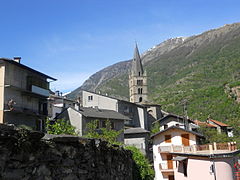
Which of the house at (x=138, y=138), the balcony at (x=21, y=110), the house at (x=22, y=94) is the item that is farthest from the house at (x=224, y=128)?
the balcony at (x=21, y=110)

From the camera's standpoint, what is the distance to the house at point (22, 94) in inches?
1341

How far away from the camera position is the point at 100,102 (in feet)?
194

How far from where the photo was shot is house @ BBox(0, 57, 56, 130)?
34.1 m

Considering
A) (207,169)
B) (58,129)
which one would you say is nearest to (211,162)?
(207,169)

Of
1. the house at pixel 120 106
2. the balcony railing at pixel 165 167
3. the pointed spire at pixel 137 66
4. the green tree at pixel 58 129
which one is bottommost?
the balcony railing at pixel 165 167

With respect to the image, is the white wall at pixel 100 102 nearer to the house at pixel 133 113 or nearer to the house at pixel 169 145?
the house at pixel 133 113

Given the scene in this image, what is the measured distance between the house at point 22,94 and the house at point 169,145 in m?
17.6

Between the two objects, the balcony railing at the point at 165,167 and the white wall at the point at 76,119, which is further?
the white wall at the point at 76,119

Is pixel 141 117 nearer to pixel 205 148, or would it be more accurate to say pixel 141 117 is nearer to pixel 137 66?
pixel 205 148

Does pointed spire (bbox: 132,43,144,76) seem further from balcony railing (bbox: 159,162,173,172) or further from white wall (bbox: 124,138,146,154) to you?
balcony railing (bbox: 159,162,173,172)

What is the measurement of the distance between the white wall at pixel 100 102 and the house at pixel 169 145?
65.2 feet

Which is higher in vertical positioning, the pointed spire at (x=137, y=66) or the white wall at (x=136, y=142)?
the pointed spire at (x=137, y=66)

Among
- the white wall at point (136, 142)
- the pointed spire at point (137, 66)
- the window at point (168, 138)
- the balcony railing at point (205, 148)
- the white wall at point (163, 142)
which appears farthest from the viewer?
the pointed spire at point (137, 66)

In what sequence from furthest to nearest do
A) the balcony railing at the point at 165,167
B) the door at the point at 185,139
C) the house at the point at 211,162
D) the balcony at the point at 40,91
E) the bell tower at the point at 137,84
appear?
the bell tower at the point at 137,84
the balcony at the point at 40,91
the door at the point at 185,139
the balcony railing at the point at 165,167
the house at the point at 211,162
